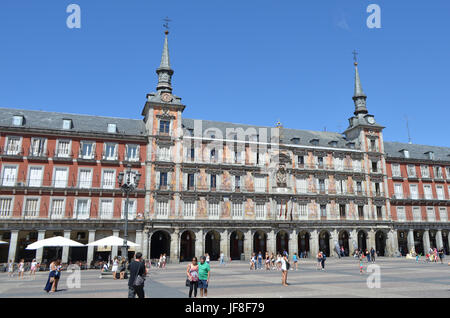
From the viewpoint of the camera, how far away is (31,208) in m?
35.3

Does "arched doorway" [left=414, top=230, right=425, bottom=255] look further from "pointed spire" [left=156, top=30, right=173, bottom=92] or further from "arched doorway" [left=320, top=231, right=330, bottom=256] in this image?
"pointed spire" [left=156, top=30, right=173, bottom=92]

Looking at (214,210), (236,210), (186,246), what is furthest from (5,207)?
(236,210)

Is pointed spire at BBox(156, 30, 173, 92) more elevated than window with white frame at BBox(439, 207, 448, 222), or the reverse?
pointed spire at BBox(156, 30, 173, 92)

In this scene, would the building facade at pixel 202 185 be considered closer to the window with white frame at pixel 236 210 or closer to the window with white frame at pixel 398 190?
the window with white frame at pixel 236 210

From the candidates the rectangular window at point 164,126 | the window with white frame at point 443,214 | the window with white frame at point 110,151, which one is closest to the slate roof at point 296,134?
the rectangular window at point 164,126

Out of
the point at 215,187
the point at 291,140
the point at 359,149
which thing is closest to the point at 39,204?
the point at 215,187

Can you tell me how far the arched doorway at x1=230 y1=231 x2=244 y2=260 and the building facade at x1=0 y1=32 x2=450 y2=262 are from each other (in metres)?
0.19

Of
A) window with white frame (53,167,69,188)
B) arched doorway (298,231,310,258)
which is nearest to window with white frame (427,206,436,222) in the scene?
arched doorway (298,231,310,258)

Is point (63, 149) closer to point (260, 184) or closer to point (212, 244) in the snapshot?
point (212, 244)

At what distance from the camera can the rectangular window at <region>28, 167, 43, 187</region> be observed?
35878mm

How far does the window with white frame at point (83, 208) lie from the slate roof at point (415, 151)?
142ft

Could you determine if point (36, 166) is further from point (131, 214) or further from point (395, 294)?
point (395, 294)

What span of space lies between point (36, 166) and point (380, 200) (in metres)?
45.3

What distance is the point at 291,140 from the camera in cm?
4841
